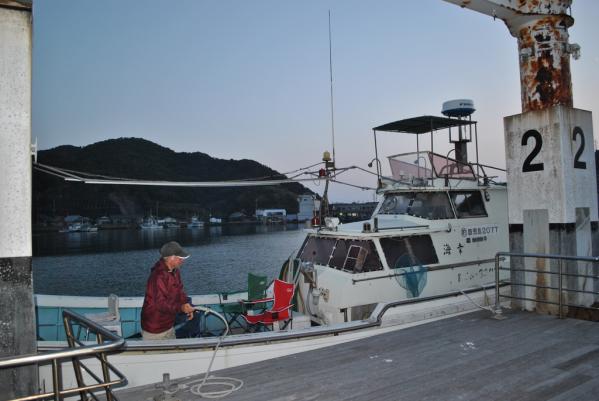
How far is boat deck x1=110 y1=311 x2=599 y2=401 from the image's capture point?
4031mm

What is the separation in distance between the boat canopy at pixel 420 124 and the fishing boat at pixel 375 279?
6 centimetres

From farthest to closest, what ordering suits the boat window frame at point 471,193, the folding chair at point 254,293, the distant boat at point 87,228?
the distant boat at point 87,228 < the boat window frame at point 471,193 < the folding chair at point 254,293

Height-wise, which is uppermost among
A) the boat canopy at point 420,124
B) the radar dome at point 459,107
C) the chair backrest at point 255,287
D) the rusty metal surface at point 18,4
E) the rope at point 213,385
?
the radar dome at point 459,107

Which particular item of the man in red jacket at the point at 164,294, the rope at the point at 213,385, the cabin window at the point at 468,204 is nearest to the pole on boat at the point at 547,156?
the cabin window at the point at 468,204

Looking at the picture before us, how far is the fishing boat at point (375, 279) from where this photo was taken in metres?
5.76

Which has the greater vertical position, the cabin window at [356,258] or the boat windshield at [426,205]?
the boat windshield at [426,205]

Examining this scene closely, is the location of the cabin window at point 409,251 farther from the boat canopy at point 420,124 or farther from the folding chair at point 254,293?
the boat canopy at point 420,124

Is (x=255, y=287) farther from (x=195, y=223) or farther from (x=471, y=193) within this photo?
(x=195, y=223)

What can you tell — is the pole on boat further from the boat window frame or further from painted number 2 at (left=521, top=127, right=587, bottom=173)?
the boat window frame

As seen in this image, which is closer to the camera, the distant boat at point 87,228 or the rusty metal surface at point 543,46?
the rusty metal surface at point 543,46

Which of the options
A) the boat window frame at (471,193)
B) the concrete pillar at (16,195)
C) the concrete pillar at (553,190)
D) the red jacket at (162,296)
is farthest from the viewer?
the boat window frame at (471,193)

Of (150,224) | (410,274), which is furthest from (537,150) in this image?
(150,224)

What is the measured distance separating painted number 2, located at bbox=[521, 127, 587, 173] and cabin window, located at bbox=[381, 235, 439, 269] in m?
2.42

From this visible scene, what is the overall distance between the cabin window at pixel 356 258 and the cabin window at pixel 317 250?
0.25 meters
